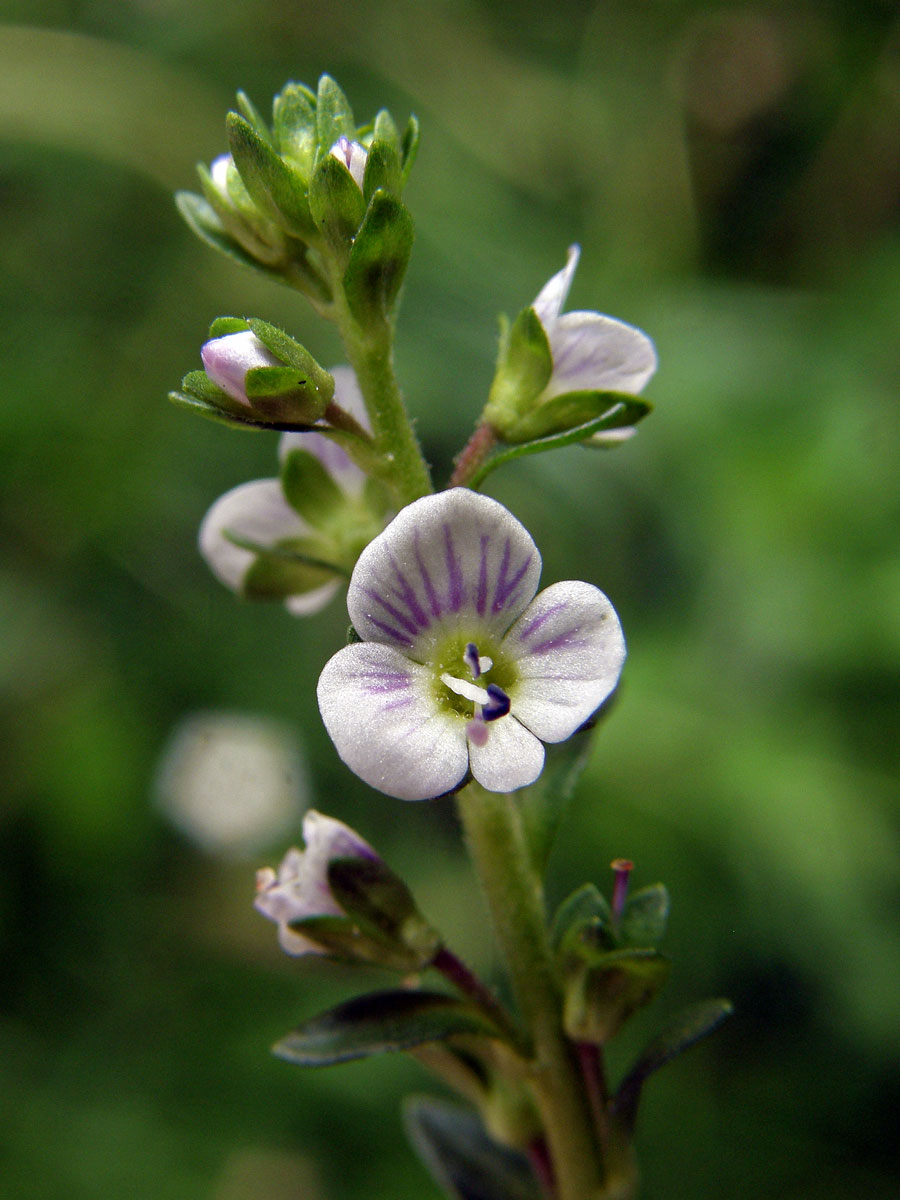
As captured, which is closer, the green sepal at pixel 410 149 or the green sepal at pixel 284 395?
the green sepal at pixel 284 395

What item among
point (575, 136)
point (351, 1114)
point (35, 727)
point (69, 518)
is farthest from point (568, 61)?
point (351, 1114)

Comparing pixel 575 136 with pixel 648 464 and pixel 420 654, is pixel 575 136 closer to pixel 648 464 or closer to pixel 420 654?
pixel 648 464

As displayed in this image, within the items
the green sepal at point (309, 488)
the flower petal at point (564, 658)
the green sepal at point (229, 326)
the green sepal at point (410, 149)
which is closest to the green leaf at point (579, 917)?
the flower petal at point (564, 658)

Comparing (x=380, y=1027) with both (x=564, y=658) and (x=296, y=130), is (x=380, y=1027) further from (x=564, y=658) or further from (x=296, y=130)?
(x=296, y=130)

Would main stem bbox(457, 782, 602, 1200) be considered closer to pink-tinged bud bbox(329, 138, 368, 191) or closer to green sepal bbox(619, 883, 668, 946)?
green sepal bbox(619, 883, 668, 946)

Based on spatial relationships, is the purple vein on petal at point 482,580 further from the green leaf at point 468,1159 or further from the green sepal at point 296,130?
the green leaf at point 468,1159

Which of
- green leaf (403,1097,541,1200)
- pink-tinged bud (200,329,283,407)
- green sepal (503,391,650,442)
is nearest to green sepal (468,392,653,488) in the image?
green sepal (503,391,650,442)
